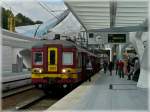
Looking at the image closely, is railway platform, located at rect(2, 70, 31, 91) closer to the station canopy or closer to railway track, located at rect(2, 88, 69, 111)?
railway track, located at rect(2, 88, 69, 111)

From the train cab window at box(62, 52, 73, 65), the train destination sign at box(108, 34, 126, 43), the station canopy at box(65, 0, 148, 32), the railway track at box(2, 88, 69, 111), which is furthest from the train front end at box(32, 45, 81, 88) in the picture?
the train destination sign at box(108, 34, 126, 43)

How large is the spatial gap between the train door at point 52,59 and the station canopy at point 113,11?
7.15 feet

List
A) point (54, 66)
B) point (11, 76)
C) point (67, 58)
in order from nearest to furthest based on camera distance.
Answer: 1. point (54, 66)
2. point (67, 58)
3. point (11, 76)

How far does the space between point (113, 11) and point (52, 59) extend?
3.88 metres

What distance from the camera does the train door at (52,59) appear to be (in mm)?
24578

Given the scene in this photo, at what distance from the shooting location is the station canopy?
21969 mm

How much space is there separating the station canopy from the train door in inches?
85.8

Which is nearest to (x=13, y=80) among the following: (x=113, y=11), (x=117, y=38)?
(x=117, y=38)

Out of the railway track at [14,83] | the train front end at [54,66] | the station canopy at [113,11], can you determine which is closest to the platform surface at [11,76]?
the railway track at [14,83]

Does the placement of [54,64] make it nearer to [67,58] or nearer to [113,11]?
[67,58]

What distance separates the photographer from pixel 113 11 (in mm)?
23844

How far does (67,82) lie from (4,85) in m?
6.36

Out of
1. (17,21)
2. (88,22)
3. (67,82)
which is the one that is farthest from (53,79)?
(17,21)

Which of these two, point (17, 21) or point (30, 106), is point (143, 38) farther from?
point (17, 21)
